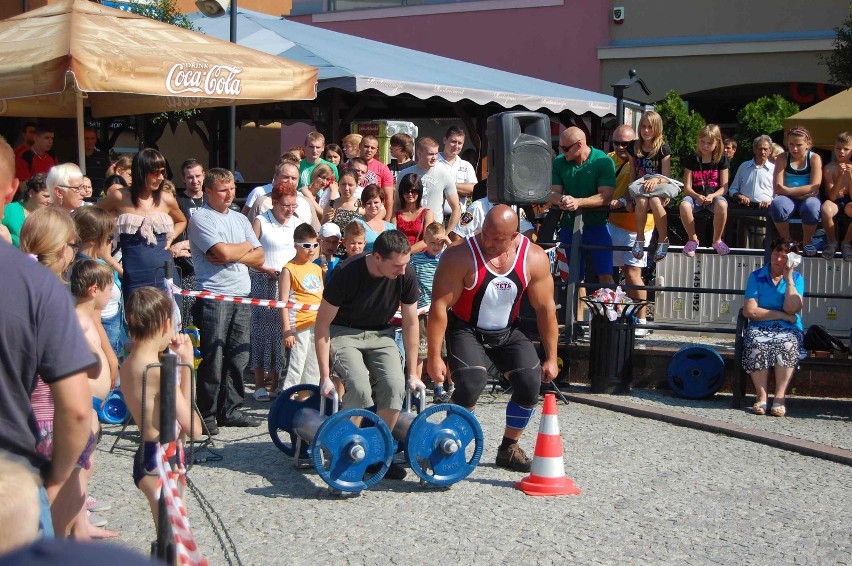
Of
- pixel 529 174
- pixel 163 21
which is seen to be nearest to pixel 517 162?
pixel 529 174

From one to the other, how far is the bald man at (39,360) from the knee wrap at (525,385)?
422 cm

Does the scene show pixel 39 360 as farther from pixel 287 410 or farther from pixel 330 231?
pixel 330 231

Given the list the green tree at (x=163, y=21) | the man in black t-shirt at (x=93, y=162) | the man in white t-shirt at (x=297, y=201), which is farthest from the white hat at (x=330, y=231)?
the green tree at (x=163, y=21)

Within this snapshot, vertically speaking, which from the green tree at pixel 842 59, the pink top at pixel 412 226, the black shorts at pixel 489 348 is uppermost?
the green tree at pixel 842 59

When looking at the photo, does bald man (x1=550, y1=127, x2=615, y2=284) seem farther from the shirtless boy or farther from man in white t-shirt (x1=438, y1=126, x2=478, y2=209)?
the shirtless boy

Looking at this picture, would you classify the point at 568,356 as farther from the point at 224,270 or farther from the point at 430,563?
the point at 430,563

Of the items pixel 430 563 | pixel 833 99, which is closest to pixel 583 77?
pixel 833 99

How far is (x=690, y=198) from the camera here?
409 inches

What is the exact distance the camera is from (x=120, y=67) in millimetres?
9117

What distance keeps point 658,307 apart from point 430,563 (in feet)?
20.7

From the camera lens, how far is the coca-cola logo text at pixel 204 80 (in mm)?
9516

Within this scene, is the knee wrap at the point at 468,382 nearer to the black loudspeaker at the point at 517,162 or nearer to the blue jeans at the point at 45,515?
the black loudspeaker at the point at 517,162

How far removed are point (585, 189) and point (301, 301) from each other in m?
3.24

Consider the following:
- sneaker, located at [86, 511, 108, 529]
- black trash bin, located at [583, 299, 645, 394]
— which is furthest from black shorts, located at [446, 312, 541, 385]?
black trash bin, located at [583, 299, 645, 394]
